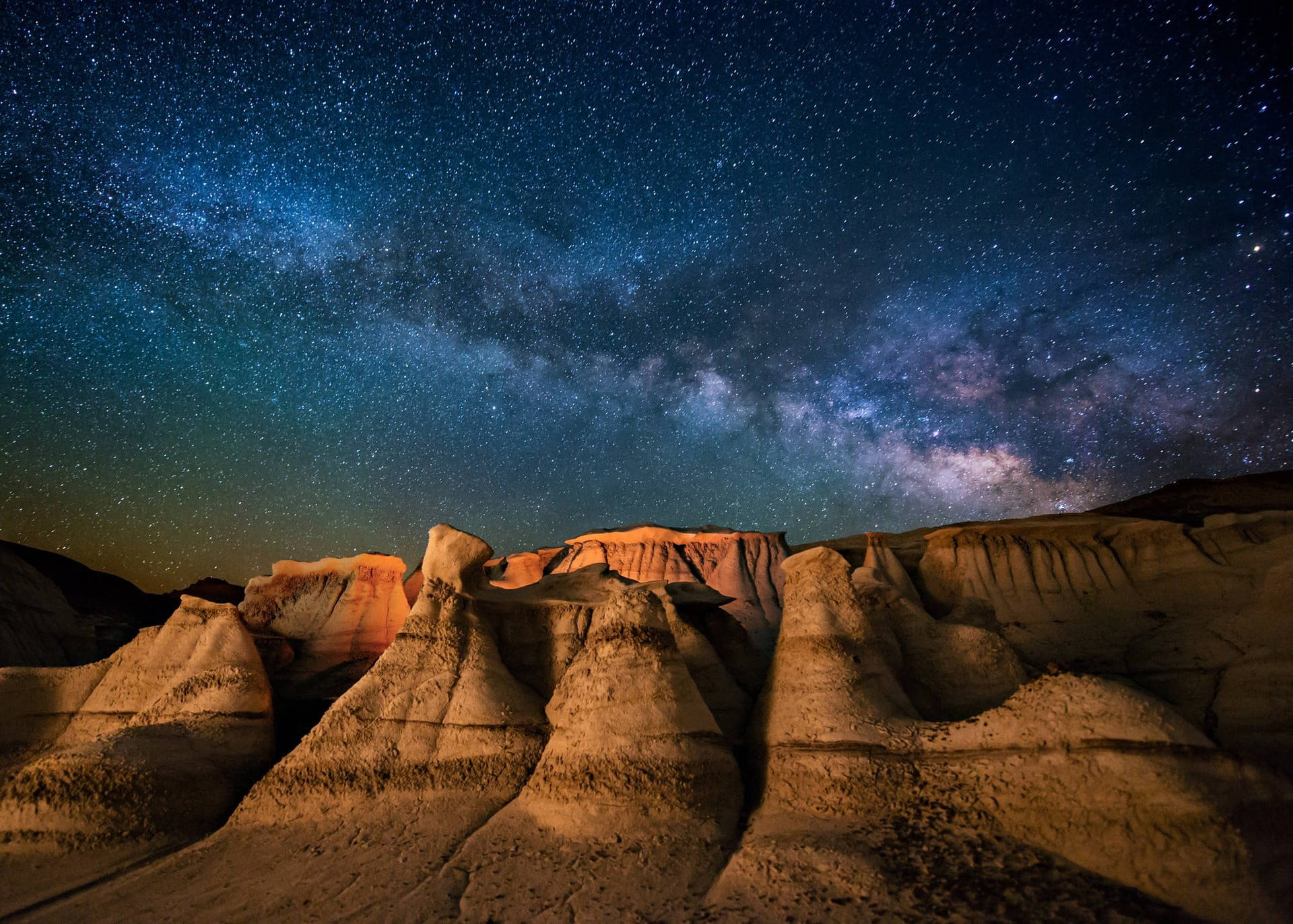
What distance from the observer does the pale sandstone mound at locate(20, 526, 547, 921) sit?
19.0ft

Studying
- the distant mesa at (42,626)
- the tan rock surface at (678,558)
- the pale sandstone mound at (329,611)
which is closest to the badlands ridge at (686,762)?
the pale sandstone mound at (329,611)

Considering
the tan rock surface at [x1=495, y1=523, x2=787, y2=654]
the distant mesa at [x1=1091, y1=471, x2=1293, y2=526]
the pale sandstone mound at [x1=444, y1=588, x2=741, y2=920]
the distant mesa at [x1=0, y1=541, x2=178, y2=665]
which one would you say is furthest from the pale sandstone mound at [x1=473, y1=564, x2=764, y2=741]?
the distant mesa at [x1=1091, y1=471, x2=1293, y2=526]

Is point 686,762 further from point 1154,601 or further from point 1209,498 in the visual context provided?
point 1209,498

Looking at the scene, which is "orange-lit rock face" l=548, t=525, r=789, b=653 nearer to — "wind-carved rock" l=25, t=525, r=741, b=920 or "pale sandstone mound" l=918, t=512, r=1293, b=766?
"pale sandstone mound" l=918, t=512, r=1293, b=766

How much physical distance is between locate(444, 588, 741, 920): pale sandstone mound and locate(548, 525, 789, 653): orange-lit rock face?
1416 centimetres

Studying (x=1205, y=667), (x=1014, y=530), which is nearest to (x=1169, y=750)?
(x=1205, y=667)

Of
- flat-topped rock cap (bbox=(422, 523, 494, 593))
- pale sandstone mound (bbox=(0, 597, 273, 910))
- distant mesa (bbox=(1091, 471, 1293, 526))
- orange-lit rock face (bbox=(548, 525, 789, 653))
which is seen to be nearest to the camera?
pale sandstone mound (bbox=(0, 597, 273, 910))

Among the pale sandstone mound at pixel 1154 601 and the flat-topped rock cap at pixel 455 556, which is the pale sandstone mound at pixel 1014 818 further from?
the flat-topped rock cap at pixel 455 556

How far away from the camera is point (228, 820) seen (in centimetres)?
793

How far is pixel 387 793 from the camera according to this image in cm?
764

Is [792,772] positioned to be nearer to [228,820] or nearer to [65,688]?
[228,820]

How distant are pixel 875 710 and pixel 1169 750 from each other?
270 centimetres

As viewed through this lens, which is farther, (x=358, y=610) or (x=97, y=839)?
(x=358, y=610)

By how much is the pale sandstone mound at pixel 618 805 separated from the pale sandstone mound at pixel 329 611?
39.1 feet
